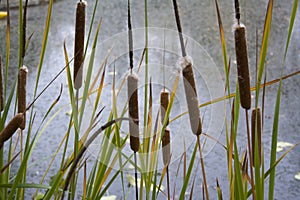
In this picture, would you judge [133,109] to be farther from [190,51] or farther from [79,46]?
[190,51]

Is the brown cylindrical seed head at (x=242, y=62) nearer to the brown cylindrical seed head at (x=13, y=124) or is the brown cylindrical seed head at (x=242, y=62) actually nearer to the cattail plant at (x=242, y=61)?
the cattail plant at (x=242, y=61)

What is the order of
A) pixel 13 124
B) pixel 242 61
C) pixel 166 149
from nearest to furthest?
pixel 13 124 < pixel 242 61 < pixel 166 149

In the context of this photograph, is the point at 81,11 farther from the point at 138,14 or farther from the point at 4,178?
the point at 138,14

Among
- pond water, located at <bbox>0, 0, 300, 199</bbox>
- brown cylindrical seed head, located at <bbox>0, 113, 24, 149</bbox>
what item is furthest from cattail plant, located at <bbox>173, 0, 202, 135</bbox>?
pond water, located at <bbox>0, 0, 300, 199</bbox>

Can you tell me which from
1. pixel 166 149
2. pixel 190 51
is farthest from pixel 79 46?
pixel 190 51

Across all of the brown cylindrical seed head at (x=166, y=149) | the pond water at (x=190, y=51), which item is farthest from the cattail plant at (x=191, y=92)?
the pond water at (x=190, y=51)
